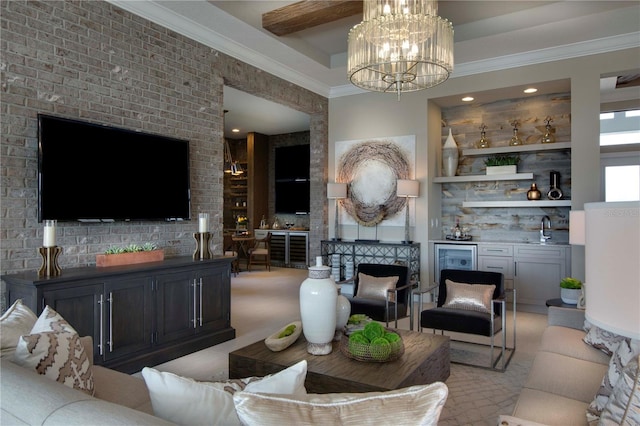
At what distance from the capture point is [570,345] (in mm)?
2762

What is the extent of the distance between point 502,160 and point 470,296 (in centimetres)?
296

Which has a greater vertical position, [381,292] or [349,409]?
[349,409]

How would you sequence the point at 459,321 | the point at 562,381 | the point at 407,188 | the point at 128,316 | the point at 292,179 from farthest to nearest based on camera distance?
1. the point at 292,179
2. the point at 407,188
3. the point at 459,321
4. the point at 128,316
5. the point at 562,381

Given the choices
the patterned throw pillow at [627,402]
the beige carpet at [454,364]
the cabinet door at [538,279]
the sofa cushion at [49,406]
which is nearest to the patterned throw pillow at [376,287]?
the beige carpet at [454,364]

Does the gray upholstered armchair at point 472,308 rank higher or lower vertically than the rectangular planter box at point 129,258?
lower

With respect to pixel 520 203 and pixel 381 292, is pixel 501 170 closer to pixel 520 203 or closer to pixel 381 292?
pixel 520 203

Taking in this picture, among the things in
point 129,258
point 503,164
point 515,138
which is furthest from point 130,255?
point 515,138

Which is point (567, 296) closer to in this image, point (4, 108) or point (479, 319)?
point (479, 319)

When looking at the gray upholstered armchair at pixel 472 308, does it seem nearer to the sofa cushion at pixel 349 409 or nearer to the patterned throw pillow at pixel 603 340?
the patterned throw pillow at pixel 603 340

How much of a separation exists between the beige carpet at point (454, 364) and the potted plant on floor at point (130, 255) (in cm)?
94

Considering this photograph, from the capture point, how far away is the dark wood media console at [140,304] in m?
3.02

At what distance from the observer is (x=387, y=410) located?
3.14ft

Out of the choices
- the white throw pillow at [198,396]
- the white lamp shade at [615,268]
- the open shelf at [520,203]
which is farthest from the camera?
the open shelf at [520,203]

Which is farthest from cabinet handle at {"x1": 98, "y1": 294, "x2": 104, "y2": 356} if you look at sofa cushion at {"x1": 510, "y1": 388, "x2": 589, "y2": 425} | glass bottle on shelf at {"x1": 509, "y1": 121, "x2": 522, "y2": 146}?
glass bottle on shelf at {"x1": 509, "y1": 121, "x2": 522, "y2": 146}
